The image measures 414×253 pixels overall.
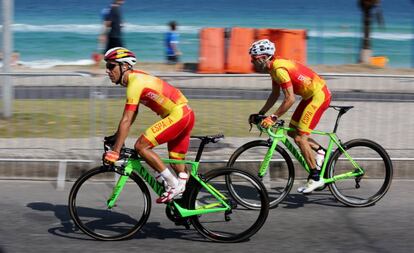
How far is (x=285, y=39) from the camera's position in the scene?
874 inches

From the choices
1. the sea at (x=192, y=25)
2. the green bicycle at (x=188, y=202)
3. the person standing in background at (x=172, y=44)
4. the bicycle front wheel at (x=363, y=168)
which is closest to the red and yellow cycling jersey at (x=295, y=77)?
the bicycle front wheel at (x=363, y=168)

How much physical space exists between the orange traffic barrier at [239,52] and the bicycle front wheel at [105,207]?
13.4 metres

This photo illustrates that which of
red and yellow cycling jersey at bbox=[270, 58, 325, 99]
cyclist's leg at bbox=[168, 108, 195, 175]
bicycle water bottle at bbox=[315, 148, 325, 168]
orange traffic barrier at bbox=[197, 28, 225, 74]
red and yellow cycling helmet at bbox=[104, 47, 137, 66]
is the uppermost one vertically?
red and yellow cycling helmet at bbox=[104, 47, 137, 66]

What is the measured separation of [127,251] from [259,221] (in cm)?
124

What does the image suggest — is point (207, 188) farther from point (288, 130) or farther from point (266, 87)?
point (266, 87)

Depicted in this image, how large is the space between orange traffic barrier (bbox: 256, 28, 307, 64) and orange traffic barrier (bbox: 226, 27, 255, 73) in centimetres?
34

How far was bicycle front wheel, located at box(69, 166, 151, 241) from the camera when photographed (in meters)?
7.76

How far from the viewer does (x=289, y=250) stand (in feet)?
24.6

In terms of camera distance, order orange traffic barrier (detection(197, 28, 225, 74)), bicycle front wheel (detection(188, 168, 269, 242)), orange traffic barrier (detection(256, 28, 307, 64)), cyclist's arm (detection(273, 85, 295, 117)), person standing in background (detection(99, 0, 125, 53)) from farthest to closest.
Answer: orange traffic barrier (detection(256, 28, 307, 64)), orange traffic barrier (detection(197, 28, 225, 74)), person standing in background (detection(99, 0, 125, 53)), cyclist's arm (detection(273, 85, 295, 117)), bicycle front wheel (detection(188, 168, 269, 242))

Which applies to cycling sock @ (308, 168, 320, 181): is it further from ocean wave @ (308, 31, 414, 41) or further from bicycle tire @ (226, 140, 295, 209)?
ocean wave @ (308, 31, 414, 41)

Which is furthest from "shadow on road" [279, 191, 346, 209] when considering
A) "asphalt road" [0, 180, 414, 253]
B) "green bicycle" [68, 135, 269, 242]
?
"green bicycle" [68, 135, 269, 242]

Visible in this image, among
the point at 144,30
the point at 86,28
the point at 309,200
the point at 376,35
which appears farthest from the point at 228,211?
the point at 86,28

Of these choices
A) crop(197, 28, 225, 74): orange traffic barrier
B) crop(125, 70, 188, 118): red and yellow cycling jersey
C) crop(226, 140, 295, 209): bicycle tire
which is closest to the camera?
crop(125, 70, 188, 118): red and yellow cycling jersey

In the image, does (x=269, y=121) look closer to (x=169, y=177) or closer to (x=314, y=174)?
(x=314, y=174)
